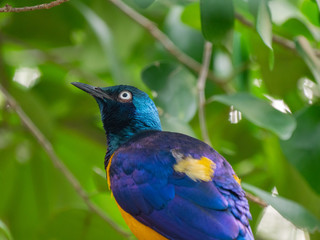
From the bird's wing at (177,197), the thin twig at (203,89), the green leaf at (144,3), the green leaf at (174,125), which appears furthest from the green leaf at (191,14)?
the bird's wing at (177,197)

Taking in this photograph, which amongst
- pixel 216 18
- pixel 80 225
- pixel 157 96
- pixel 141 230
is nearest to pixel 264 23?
pixel 216 18

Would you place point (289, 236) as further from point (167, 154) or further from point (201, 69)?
point (167, 154)

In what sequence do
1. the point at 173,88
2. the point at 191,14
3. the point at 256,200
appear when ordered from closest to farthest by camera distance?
the point at 256,200 < the point at 173,88 < the point at 191,14

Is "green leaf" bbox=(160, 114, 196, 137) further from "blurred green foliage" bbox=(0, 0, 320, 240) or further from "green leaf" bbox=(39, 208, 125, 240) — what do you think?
"green leaf" bbox=(39, 208, 125, 240)

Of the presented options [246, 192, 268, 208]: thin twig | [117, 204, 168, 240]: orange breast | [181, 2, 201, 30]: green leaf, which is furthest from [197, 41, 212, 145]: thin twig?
[117, 204, 168, 240]: orange breast

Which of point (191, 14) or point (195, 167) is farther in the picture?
point (191, 14)

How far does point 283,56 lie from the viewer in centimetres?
420

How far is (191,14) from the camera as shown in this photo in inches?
150

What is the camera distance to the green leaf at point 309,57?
11.1 ft

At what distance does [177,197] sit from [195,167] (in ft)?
0.53

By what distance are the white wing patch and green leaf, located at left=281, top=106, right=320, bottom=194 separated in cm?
69

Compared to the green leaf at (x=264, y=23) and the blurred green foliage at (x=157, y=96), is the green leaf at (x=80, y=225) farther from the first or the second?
the green leaf at (x=264, y=23)

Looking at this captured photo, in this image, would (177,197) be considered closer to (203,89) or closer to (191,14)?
(203,89)

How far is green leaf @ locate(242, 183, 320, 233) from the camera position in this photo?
9.95 feet
